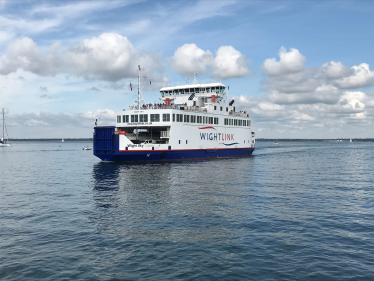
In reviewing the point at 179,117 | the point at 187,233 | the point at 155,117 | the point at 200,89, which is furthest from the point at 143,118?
the point at 187,233

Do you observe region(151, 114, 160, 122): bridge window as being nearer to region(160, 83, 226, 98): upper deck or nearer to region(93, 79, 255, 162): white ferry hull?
region(93, 79, 255, 162): white ferry hull

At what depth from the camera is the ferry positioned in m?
43.0

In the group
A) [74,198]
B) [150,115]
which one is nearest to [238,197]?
[74,198]

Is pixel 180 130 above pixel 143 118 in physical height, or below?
below

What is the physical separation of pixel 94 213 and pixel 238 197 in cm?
1003

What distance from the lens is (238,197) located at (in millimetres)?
21547

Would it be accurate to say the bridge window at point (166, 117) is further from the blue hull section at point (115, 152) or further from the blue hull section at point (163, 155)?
the blue hull section at point (163, 155)

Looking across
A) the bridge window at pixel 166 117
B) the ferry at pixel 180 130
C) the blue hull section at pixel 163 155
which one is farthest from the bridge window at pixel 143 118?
the blue hull section at pixel 163 155

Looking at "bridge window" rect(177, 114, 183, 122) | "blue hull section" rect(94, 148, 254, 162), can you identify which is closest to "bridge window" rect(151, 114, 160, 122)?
"bridge window" rect(177, 114, 183, 122)

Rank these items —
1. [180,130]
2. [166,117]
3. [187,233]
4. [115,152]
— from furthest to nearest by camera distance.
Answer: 1. [180,130]
2. [166,117]
3. [115,152]
4. [187,233]

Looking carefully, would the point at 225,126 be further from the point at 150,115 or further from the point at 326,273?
the point at 326,273

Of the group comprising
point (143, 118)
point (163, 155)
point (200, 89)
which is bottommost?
point (163, 155)

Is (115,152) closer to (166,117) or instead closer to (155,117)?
(155,117)

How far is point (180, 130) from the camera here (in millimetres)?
47438
